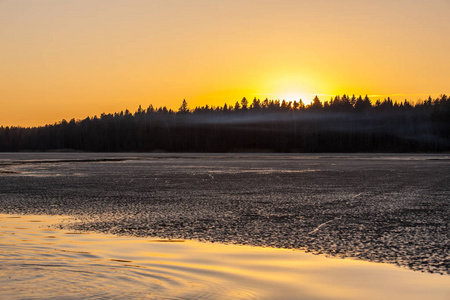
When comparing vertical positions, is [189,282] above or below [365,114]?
below

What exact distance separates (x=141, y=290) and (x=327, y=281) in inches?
110

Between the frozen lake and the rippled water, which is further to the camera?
the frozen lake

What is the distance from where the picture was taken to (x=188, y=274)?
319 inches

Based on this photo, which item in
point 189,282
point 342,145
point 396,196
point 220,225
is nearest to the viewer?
point 189,282

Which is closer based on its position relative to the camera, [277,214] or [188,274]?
[188,274]

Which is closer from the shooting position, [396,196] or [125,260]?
[125,260]

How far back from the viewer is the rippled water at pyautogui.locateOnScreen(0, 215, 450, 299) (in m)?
7.04

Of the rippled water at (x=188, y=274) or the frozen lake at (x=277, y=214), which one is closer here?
the rippled water at (x=188, y=274)

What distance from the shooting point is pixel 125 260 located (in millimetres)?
9023

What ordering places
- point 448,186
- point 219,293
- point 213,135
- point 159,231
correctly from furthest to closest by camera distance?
point 213,135, point 448,186, point 159,231, point 219,293

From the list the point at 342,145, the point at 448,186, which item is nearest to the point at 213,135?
the point at 342,145

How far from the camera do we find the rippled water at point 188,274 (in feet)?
23.1

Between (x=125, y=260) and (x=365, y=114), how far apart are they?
199m

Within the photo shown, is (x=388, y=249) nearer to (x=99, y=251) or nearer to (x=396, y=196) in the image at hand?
(x=99, y=251)
